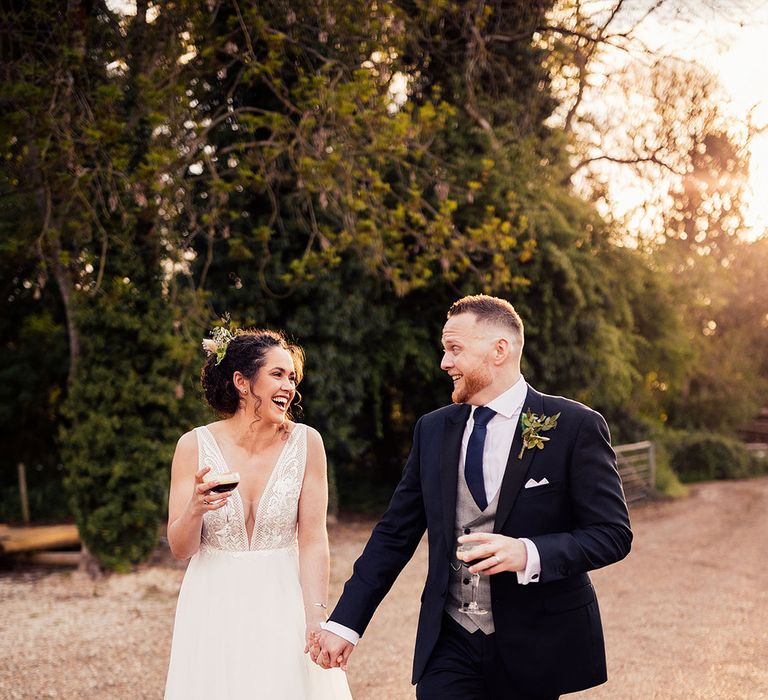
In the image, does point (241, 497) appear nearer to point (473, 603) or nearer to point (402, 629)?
point (473, 603)

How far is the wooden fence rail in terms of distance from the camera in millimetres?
20703

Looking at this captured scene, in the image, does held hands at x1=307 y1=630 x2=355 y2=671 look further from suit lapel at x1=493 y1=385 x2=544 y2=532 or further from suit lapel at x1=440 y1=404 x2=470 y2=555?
suit lapel at x1=493 y1=385 x2=544 y2=532

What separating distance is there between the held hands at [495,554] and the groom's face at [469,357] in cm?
61

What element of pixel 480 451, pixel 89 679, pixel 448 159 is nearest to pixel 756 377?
pixel 448 159

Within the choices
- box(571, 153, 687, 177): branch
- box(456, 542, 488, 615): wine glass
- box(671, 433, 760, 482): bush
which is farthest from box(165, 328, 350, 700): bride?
box(671, 433, 760, 482): bush

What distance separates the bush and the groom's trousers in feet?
83.8

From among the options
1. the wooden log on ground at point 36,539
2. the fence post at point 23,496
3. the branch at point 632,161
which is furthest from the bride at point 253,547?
the branch at point 632,161

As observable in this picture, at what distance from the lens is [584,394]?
18875mm

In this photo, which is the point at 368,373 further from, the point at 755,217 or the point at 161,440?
the point at 755,217

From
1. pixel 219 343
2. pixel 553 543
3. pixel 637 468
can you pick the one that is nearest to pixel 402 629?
pixel 219 343

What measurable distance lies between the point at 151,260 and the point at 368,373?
5365mm

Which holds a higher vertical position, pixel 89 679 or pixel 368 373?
pixel 368 373

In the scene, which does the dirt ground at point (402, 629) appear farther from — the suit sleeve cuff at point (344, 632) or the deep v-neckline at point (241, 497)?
the suit sleeve cuff at point (344, 632)

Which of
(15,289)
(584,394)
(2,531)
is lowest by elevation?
(2,531)
